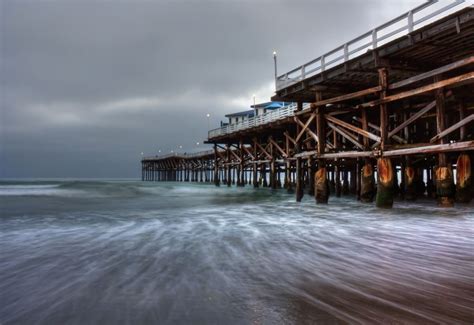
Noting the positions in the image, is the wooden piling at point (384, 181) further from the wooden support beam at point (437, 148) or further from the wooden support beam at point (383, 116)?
the wooden support beam at point (383, 116)

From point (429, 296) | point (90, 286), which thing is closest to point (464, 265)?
point (429, 296)

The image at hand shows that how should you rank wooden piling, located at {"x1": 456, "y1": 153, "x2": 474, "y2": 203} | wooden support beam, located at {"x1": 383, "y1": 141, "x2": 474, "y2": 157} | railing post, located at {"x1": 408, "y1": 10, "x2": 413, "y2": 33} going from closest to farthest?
wooden support beam, located at {"x1": 383, "y1": 141, "x2": 474, "y2": 157} → railing post, located at {"x1": 408, "y1": 10, "x2": 413, "y2": 33} → wooden piling, located at {"x1": 456, "y1": 153, "x2": 474, "y2": 203}

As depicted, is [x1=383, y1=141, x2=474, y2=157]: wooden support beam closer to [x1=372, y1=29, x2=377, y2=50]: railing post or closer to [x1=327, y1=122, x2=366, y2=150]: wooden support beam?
[x1=327, y1=122, x2=366, y2=150]: wooden support beam

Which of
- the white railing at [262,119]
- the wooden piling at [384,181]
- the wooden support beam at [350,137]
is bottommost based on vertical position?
the wooden piling at [384,181]

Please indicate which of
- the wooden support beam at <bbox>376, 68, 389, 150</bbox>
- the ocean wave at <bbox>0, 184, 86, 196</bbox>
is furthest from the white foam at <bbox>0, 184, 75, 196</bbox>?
the wooden support beam at <bbox>376, 68, 389, 150</bbox>

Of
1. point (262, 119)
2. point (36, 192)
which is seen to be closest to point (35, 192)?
point (36, 192)

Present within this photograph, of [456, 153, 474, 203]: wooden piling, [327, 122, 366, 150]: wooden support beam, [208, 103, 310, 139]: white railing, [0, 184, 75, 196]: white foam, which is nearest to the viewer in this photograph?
[456, 153, 474, 203]: wooden piling

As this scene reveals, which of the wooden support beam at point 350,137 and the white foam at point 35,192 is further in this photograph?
the white foam at point 35,192

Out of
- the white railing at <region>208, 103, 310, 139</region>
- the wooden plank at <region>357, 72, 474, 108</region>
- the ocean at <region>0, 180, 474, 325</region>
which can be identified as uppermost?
the white railing at <region>208, 103, 310, 139</region>

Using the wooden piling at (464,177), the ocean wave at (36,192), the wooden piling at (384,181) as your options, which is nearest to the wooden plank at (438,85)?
the wooden piling at (384,181)

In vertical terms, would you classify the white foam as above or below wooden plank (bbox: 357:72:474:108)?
below

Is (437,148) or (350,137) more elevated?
(350,137)

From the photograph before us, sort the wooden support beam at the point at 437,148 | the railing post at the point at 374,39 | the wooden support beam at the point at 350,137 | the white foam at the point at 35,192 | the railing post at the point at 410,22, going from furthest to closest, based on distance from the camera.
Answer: the white foam at the point at 35,192
the wooden support beam at the point at 350,137
the railing post at the point at 374,39
the railing post at the point at 410,22
the wooden support beam at the point at 437,148

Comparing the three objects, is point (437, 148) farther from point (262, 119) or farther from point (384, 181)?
point (262, 119)
